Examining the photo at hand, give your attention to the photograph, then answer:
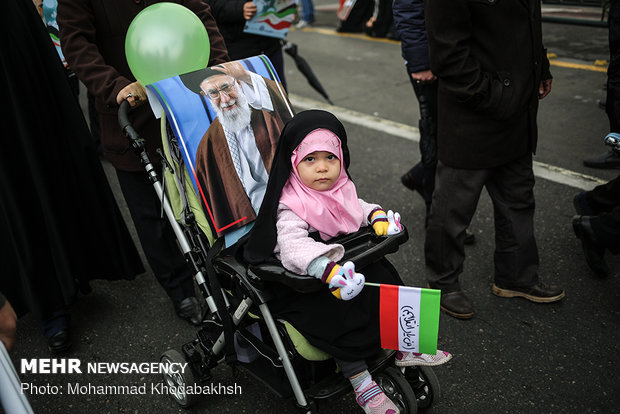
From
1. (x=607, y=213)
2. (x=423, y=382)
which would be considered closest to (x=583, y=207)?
(x=607, y=213)

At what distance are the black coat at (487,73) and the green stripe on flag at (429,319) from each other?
1232 millimetres

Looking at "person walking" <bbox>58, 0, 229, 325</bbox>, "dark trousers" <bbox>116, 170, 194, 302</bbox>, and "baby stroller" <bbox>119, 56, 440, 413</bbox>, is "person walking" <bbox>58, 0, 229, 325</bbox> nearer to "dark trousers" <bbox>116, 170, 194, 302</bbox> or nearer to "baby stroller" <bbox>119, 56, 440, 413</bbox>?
"dark trousers" <bbox>116, 170, 194, 302</bbox>

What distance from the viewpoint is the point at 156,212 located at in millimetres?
3143

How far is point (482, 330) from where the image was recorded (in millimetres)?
3010

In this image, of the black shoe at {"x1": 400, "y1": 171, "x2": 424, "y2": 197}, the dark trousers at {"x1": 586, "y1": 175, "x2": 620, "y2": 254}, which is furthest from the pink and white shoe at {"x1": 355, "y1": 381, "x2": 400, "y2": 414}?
the black shoe at {"x1": 400, "y1": 171, "x2": 424, "y2": 197}

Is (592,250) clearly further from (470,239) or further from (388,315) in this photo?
(388,315)

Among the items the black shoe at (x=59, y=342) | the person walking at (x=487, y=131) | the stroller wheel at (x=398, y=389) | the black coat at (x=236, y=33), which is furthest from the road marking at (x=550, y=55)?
the black shoe at (x=59, y=342)

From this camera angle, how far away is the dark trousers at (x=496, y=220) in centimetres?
300

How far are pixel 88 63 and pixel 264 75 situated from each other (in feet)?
2.86

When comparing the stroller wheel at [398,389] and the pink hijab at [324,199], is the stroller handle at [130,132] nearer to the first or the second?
the pink hijab at [324,199]

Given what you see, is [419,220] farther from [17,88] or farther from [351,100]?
[351,100]

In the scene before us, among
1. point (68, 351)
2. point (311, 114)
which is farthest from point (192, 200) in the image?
point (68, 351)

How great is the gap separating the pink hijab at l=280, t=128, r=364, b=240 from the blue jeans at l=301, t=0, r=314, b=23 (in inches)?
416

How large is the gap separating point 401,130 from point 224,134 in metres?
3.76
